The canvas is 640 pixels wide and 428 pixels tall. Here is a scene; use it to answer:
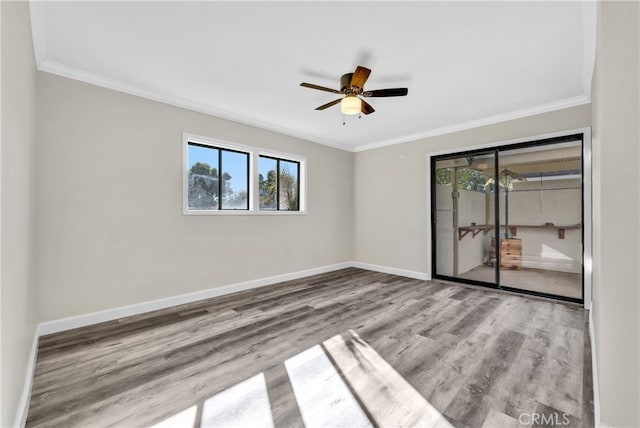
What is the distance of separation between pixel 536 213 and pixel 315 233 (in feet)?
11.8

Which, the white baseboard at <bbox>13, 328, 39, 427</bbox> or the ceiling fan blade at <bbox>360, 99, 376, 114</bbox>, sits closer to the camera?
the white baseboard at <bbox>13, 328, 39, 427</bbox>

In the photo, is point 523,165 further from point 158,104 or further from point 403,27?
point 158,104

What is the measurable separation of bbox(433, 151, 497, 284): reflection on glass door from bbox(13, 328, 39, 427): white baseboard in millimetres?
5107

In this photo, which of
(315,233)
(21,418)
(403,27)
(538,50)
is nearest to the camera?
(21,418)

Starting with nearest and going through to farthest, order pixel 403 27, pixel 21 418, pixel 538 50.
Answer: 1. pixel 21 418
2. pixel 403 27
3. pixel 538 50

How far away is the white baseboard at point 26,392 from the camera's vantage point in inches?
59.2

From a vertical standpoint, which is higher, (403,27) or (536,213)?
(403,27)

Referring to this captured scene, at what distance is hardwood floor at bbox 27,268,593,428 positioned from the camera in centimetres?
165

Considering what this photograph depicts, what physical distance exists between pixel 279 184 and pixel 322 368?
343 centimetres

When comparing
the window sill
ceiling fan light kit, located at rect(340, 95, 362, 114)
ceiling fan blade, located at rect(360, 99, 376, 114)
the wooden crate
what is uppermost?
ceiling fan blade, located at rect(360, 99, 376, 114)

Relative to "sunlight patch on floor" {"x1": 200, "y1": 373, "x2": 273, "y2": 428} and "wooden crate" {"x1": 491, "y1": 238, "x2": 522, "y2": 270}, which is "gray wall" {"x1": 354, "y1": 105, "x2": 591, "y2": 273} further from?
"sunlight patch on floor" {"x1": 200, "y1": 373, "x2": 273, "y2": 428}

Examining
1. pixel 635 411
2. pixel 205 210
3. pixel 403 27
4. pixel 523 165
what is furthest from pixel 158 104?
pixel 523 165

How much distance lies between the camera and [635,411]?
1.35m

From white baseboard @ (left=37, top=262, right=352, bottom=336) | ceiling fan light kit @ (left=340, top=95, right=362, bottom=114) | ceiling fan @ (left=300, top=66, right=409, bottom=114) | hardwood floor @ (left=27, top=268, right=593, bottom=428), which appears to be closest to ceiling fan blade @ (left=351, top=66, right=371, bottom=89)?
ceiling fan @ (left=300, top=66, right=409, bottom=114)
